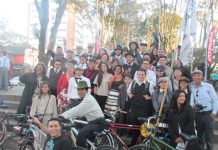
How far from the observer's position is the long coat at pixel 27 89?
8484mm

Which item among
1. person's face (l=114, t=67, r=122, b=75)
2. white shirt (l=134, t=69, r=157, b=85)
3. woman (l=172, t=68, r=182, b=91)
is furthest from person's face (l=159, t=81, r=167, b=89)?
person's face (l=114, t=67, r=122, b=75)

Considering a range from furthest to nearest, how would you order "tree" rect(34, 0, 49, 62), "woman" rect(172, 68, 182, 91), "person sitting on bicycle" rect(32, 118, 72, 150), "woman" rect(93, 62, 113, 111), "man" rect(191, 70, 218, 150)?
"tree" rect(34, 0, 49, 62)
"woman" rect(93, 62, 113, 111)
"woman" rect(172, 68, 182, 91)
"man" rect(191, 70, 218, 150)
"person sitting on bicycle" rect(32, 118, 72, 150)

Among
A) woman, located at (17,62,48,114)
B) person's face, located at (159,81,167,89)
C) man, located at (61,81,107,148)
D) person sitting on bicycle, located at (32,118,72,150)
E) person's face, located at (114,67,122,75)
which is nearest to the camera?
person sitting on bicycle, located at (32,118,72,150)

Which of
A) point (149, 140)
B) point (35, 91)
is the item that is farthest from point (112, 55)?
point (149, 140)

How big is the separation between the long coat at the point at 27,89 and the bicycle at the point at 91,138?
236 centimetres

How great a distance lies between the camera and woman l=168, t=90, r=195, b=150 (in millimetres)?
5977

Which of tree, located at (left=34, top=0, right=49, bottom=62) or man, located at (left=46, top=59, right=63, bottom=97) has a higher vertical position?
tree, located at (left=34, top=0, right=49, bottom=62)

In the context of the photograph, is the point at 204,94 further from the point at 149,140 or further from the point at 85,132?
the point at 85,132

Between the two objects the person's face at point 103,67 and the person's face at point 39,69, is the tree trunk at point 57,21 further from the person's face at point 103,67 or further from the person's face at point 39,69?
the person's face at point 103,67

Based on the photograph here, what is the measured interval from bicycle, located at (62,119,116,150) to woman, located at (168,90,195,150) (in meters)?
1.17

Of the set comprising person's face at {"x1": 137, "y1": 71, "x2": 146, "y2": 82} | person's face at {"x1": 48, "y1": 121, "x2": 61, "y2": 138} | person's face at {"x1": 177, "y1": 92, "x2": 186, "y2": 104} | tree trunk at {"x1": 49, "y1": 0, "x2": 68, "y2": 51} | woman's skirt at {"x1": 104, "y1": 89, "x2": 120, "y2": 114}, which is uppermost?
tree trunk at {"x1": 49, "y1": 0, "x2": 68, "y2": 51}

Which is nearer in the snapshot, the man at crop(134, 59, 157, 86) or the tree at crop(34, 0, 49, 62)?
the man at crop(134, 59, 157, 86)

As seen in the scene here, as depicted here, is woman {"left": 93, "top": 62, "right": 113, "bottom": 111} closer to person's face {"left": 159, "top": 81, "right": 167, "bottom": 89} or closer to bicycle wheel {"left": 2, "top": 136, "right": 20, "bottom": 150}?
person's face {"left": 159, "top": 81, "right": 167, "bottom": 89}

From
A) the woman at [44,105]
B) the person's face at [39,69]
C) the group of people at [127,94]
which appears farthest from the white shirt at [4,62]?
the woman at [44,105]
